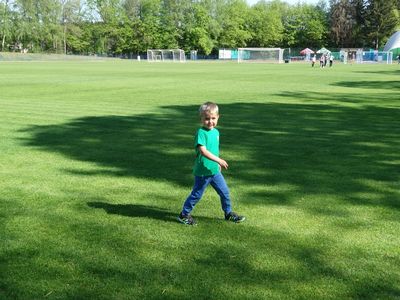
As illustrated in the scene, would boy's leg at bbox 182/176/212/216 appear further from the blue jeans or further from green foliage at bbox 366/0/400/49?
green foliage at bbox 366/0/400/49

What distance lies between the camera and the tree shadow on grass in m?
7.09

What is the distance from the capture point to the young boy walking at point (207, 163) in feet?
17.1

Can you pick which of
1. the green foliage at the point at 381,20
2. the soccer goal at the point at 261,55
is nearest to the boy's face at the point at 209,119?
the soccer goal at the point at 261,55

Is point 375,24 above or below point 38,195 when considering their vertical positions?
above

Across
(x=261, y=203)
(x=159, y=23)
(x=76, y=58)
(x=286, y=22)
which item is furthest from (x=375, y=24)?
(x=261, y=203)

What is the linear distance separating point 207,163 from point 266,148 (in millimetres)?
4391

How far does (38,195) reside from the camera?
656 centimetres

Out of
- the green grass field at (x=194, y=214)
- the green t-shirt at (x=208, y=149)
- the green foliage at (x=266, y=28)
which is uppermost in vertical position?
the green foliage at (x=266, y=28)

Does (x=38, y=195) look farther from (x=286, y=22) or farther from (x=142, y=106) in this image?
(x=286, y=22)

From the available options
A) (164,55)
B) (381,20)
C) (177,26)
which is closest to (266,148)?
(164,55)

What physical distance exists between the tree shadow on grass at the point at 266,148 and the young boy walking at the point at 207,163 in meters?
0.86

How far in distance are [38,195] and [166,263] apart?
2734 mm

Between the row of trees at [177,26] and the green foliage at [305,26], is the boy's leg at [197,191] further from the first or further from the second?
the green foliage at [305,26]

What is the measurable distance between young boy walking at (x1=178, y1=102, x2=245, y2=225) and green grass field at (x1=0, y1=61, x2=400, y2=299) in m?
0.15
